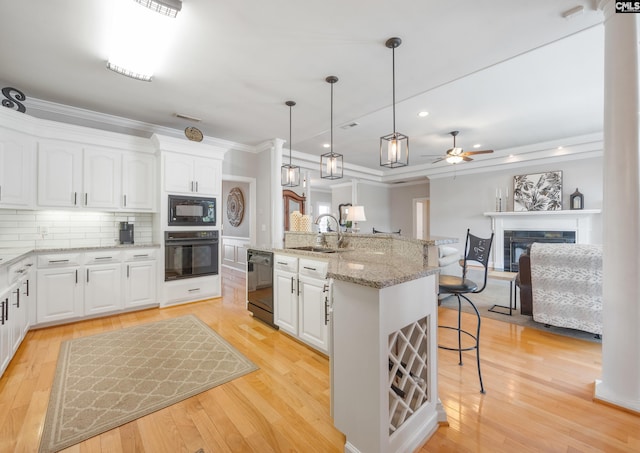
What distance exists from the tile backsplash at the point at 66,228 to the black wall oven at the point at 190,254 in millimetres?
590

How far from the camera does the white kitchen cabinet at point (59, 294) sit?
3131 millimetres

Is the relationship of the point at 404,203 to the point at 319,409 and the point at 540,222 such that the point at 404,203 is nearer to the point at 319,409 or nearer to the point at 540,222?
the point at 540,222

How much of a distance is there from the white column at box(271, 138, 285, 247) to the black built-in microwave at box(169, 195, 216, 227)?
41.1 inches

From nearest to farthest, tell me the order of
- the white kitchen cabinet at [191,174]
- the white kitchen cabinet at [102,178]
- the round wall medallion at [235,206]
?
the white kitchen cabinet at [102,178] → the white kitchen cabinet at [191,174] → the round wall medallion at [235,206]

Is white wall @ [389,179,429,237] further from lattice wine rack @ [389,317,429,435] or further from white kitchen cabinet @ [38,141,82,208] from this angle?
white kitchen cabinet @ [38,141,82,208]

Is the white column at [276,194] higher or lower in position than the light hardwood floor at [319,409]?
higher

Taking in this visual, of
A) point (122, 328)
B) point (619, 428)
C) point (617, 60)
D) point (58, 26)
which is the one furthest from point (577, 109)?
point (122, 328)

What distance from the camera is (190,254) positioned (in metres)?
4.15

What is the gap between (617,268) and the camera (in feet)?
6.03

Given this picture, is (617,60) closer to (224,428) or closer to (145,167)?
(224,428)

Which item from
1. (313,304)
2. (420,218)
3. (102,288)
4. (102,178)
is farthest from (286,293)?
(420,218)

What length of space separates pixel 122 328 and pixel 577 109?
691cm

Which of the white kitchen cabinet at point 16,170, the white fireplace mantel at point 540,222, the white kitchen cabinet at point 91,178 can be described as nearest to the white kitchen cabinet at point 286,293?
the white kitchen cabinet at point 91,178

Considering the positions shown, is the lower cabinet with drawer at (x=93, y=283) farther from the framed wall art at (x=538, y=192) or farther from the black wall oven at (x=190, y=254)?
the framed wall art at (x=538, y=192)
